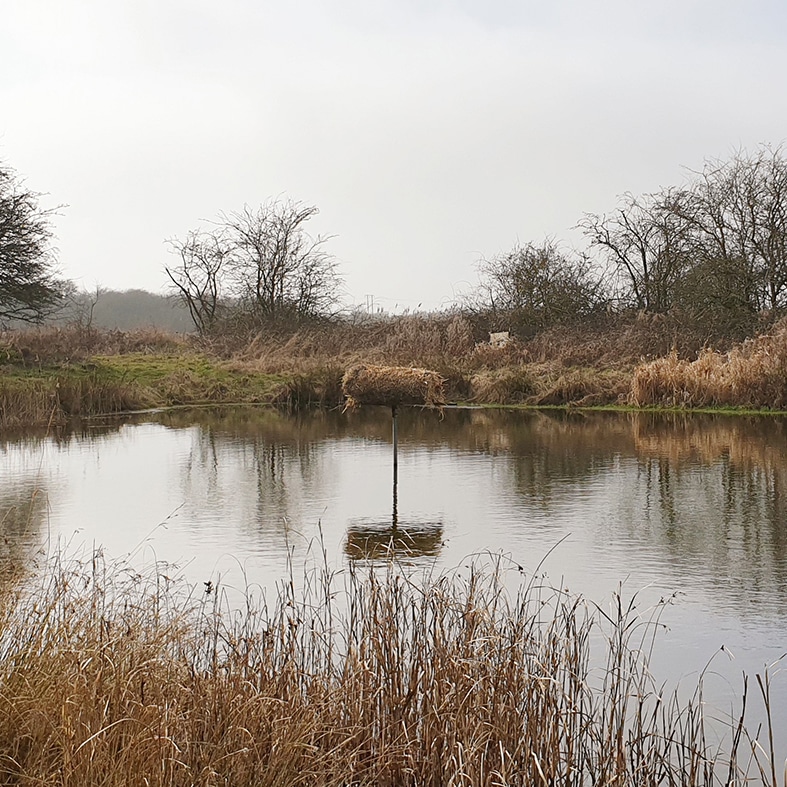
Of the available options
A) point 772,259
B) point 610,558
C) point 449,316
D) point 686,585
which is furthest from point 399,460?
point 449,316

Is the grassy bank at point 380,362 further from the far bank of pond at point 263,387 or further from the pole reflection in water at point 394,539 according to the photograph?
the pole reflection in water at point 394,539

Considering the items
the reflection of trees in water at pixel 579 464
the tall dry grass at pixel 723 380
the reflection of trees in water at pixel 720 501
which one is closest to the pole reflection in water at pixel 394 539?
the reflection of trees in water at pixel 579 464

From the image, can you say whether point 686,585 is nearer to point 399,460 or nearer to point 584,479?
point 584,479

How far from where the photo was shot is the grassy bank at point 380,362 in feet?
63.3

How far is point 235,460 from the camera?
13.2 metres

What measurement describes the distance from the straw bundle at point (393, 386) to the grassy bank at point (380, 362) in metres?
8.82

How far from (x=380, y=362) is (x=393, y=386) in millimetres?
14592

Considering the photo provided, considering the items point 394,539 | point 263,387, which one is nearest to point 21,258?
point 263,387

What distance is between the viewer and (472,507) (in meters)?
9.30

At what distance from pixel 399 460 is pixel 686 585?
22.9ft

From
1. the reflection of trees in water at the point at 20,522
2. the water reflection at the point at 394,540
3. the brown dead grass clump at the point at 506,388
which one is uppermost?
the brown dead grass clump at the point at 506,388

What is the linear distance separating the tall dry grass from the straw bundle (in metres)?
9.90

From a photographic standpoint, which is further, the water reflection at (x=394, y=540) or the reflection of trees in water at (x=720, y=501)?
the water reflection at (x=394, y=540)

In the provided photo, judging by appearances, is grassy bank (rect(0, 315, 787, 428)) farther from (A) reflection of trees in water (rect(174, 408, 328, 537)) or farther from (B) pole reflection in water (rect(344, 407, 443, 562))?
(B) pole reflection in water (rect(344, 407, 443, 562))
